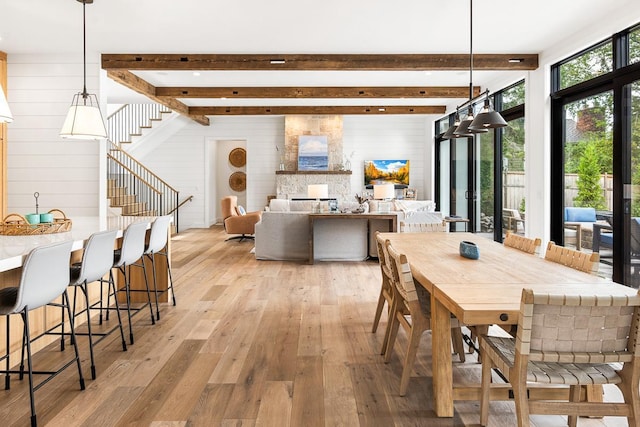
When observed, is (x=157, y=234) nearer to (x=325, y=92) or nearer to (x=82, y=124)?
(x=82, y=124)

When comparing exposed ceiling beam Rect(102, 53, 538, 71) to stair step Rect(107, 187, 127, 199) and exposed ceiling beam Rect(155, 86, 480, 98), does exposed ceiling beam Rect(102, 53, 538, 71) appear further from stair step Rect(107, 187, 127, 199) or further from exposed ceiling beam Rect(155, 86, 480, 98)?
stair step Rect(107, 187, 127, 199)

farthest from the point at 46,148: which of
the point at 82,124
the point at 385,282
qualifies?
the point at 385,282

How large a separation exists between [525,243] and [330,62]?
11.6 ft

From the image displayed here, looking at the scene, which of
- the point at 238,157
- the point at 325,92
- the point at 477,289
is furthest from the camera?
the point at 238,157

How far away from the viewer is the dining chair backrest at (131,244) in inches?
129

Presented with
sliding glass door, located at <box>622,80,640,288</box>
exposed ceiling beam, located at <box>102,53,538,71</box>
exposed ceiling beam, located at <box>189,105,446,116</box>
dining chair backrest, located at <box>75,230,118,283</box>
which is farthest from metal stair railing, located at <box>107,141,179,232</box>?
sliding glass door, located at <box>622,80,640,288</box>

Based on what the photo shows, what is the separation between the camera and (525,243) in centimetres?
331

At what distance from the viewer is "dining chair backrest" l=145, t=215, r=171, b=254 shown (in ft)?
12.5

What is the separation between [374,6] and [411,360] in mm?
3279

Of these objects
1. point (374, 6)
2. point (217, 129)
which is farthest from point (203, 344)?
point (217, 129)

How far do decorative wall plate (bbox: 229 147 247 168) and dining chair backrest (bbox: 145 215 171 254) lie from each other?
29.8ft

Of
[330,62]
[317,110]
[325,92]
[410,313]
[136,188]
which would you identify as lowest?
[410,313]

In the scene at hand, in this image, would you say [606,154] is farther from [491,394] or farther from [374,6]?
[491,394]

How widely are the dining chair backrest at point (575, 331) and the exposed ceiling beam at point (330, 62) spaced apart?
4752 millimetres
